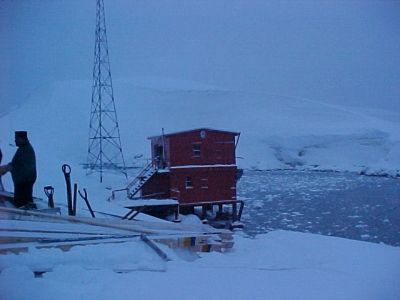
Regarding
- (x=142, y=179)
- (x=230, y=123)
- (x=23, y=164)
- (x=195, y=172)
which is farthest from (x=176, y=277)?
(x=230, y=123)

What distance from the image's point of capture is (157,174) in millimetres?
20562

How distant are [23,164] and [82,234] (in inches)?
73.2

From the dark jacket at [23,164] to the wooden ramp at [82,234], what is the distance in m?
0.59

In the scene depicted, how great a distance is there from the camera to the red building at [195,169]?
2011cm

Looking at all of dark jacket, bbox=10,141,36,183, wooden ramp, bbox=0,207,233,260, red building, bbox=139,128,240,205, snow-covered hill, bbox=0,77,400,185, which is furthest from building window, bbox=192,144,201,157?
snow-covered hill, bbox=0,77,400,185

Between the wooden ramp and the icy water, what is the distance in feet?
32.3

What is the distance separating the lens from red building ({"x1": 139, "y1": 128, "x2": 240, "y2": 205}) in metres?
20.1

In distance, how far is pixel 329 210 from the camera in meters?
21.6

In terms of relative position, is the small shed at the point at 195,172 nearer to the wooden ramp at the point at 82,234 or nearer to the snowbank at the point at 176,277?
the wooden ramp at the point at 82,234

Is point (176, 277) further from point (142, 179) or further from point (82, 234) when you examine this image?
point (142, 179)

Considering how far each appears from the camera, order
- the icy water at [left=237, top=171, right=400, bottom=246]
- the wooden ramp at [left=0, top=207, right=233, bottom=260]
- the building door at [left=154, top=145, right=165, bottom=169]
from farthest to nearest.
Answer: the building door at [left=154, top=145, right=165, bottom=169] → the icy water at [left=237, top=171, right=400, bottom=246] → the wooden ramp at [left=0, top=207, right=233, bottom=260]

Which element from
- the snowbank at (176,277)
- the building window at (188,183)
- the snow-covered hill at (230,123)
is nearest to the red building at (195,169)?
the building window at (188,183)

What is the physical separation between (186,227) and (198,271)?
2.71 meters

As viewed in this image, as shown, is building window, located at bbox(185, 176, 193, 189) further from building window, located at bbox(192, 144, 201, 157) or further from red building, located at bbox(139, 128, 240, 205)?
building window, located at bbox(192, 144, 201, 157)
